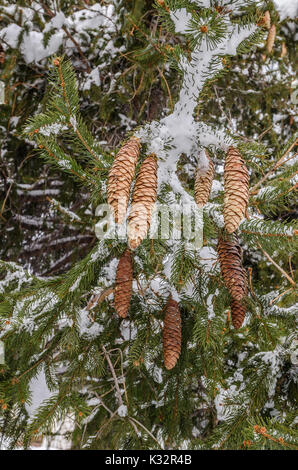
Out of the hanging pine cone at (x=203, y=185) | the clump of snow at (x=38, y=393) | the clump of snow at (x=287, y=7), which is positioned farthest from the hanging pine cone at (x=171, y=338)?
the clump of snow at (x=287, y=7)

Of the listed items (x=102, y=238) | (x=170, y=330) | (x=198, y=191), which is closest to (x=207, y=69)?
(x=198, y=191)

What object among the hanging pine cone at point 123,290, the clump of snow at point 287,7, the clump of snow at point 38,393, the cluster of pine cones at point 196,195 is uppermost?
the clump of snow at point 287,7

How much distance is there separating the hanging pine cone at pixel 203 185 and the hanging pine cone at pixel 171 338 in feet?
1.78

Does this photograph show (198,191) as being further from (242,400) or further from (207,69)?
(242,400)

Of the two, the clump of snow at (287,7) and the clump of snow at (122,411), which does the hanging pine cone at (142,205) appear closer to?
the clump of snow at (122,411)

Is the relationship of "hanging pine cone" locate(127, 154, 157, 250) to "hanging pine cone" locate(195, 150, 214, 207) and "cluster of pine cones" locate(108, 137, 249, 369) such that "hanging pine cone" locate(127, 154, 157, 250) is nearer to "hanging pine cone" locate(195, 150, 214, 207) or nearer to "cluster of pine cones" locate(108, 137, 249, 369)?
"cluster of pine cones" locate(108, 137, 249, 369)

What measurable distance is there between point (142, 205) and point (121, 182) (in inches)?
3.4

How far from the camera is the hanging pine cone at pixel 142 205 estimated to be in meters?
0.88

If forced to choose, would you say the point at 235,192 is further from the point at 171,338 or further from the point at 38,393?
the point at 38,393

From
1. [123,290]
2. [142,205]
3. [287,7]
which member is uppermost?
[287,7]

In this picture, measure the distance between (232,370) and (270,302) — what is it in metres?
0.90

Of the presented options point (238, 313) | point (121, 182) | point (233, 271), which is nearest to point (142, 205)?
point (121, 182)

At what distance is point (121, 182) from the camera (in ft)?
3.01
